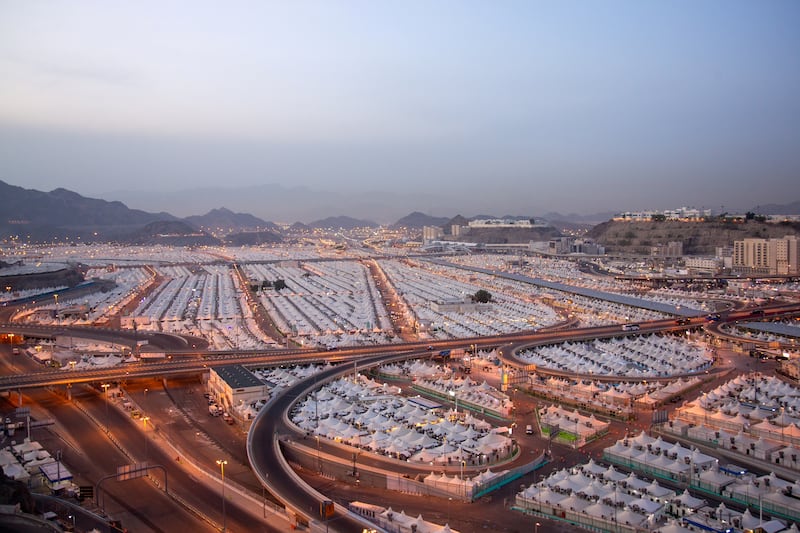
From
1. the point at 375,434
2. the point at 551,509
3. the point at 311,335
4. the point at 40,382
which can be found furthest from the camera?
the point at 311,335

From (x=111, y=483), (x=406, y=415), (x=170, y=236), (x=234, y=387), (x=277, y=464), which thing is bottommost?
(x=111, y=483)

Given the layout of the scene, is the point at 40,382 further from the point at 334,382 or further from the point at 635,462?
the point at 635,462

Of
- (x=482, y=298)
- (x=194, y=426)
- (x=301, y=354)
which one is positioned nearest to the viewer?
(x=194, y=426)

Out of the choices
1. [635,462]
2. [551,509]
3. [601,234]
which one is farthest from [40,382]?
[601,234]

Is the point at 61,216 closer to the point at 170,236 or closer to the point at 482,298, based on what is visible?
the point at 170,236

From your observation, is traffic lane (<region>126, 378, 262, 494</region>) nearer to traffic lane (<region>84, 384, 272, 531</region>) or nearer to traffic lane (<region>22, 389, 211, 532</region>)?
traffic lane (<region>84, 384, 272, 531</region>)

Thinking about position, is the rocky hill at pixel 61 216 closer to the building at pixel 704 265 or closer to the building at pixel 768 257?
the building at pixel 704 265

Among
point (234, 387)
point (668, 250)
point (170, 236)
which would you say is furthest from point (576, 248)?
point (170, 236)
